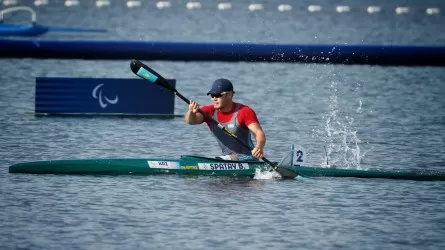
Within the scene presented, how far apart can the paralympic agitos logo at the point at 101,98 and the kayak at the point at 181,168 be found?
27.2 ft

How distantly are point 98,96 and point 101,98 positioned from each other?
0.07 m

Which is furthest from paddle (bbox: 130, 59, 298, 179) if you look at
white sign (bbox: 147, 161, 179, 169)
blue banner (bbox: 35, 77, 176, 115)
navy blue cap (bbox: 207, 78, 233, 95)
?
blue banner (bbox: 35, 77, 176, 115)

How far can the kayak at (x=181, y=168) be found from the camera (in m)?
19.7

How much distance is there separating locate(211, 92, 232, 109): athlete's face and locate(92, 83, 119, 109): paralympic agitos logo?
9.04 metres

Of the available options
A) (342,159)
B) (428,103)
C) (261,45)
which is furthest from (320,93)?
(342,159)

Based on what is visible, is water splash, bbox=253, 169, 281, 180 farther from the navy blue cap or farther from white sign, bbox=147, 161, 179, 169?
the navy blue cap

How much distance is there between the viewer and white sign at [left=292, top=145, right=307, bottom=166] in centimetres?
1993

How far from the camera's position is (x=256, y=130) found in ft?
63.7

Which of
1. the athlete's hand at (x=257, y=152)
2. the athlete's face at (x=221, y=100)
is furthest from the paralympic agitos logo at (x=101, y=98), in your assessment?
the athlete's hand at (x=257, y=152)

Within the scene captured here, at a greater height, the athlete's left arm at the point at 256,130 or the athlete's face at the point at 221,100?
the athlete's face at the point at 221,100

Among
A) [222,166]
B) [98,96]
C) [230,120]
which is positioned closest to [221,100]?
[230,120]

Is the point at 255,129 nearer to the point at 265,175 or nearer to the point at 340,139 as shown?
the point at 265,175

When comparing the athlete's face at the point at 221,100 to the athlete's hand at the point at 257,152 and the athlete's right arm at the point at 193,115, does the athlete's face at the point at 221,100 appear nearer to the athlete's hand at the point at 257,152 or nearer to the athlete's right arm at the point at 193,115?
the athlete's right arm at the point at 193,115

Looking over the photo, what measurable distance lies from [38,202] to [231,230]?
9.63 ft
